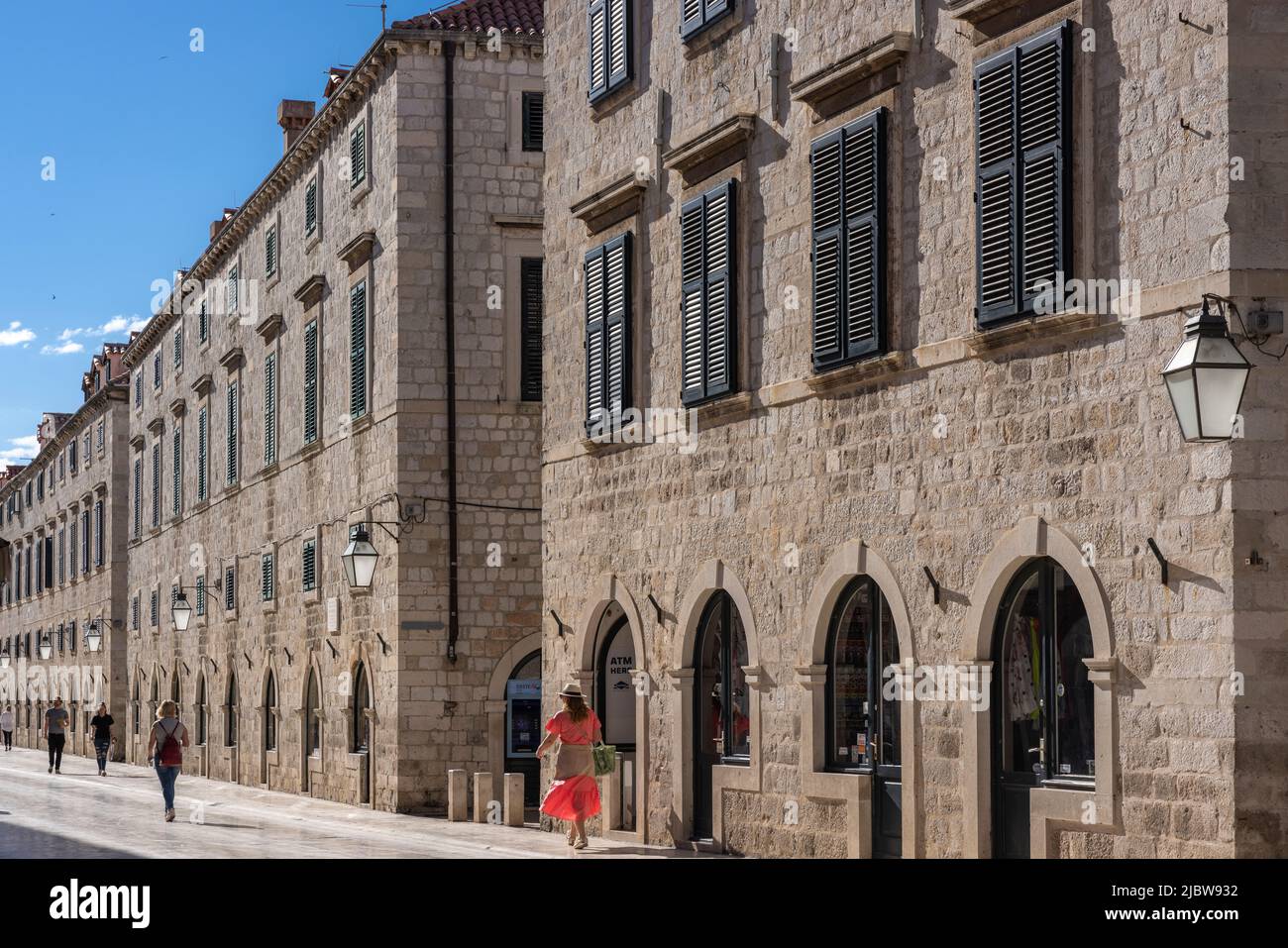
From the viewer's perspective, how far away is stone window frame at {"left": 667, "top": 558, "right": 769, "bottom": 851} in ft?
61.8

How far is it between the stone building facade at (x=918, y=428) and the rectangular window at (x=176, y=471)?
27.0 meters

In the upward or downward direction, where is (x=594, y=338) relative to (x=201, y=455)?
downward

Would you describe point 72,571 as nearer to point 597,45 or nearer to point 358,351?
point 358,351

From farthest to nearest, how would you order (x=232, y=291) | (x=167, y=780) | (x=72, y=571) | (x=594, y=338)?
(x=72, y=571)
(x=232, y=291)
(x=167, y=780)
(x=594, y=338)

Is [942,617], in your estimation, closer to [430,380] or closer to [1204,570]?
[1204,570]

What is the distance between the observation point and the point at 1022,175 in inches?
575

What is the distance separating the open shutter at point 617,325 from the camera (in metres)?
21.3

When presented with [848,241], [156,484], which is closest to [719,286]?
[848,241]

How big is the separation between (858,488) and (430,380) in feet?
42.0

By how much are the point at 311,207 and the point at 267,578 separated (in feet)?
24.0

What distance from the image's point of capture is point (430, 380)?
28859 mm

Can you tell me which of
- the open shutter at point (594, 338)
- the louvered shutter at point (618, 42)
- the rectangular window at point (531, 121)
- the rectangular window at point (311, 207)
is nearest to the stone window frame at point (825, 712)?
the open shutter at point (594, 338)

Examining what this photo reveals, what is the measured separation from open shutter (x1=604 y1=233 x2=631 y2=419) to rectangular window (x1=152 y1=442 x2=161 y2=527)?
3241 centimetres
